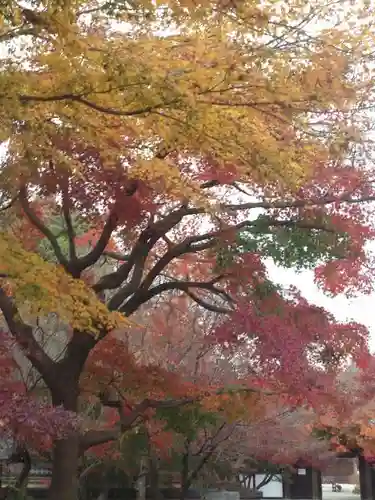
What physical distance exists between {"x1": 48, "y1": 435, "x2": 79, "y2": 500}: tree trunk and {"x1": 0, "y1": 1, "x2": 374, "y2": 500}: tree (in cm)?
3

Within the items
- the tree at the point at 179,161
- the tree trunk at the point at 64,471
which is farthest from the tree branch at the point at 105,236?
the tree trunk at the point at 64,471

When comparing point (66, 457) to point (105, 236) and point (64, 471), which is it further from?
point (105, 236)

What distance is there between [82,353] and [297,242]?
12.8 feet

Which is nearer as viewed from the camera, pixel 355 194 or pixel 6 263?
pixel 6 263

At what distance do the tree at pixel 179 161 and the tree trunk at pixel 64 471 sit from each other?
0.10 feet

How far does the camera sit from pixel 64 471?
9977 mm

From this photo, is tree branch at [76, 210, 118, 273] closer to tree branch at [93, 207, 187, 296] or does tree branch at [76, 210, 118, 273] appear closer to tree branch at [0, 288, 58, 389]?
tree branch at [93, 207, 187, 296]

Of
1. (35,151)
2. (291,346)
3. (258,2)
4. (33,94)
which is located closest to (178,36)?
(258,2)

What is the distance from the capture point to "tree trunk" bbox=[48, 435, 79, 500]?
9.89 metres

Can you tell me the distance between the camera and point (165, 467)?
21.5 metres

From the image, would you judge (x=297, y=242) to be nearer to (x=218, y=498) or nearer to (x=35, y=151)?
(x=35, y=151)

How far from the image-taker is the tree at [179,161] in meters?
4.53

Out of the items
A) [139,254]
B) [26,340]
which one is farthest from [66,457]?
[139,254]

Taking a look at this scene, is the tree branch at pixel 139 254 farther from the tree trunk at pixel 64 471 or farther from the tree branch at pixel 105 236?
the tree trunk at pixel 64 471
